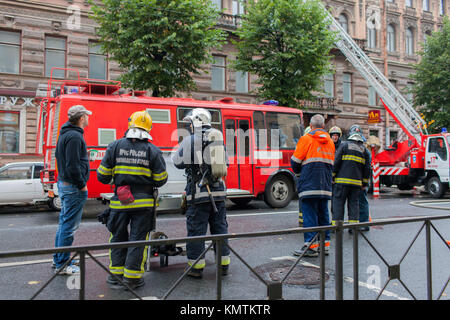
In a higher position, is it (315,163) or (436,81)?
(436,81)

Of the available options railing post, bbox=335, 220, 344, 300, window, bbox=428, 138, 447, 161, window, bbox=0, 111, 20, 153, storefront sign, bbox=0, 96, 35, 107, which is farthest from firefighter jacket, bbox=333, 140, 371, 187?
window, bbox=0, 111, 20, 153

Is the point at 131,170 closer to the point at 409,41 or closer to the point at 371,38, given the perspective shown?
the point at 371,38

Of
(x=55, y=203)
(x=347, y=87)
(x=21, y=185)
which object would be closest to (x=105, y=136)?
(x=55, y=203)

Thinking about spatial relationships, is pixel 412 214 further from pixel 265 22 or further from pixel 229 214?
pixel 265 22

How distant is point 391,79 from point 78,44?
2189 centimetres

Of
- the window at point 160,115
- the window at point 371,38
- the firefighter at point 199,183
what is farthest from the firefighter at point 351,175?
the window at point 371,38

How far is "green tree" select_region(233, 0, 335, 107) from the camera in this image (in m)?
16.6

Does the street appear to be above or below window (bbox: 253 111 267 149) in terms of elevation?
below

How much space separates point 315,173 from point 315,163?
146mm

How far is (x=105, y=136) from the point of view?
924 cm

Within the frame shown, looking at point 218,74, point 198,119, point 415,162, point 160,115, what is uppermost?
point 218,74

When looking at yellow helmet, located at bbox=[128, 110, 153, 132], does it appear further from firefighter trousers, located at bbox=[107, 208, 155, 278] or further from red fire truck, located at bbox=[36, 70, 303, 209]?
red fire truck, located at bbox=[36, 70, 303, 209]

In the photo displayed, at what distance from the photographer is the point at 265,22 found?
16.9 m

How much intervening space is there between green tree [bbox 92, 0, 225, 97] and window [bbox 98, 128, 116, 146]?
193 inches
